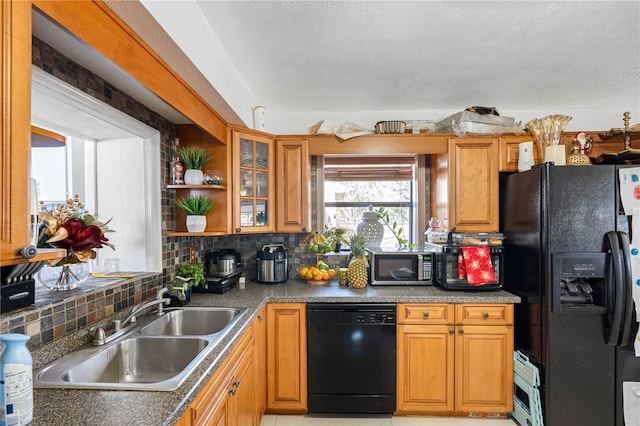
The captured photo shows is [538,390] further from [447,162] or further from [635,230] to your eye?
[447,162]

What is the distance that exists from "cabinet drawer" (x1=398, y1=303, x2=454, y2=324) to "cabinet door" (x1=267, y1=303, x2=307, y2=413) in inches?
27.9

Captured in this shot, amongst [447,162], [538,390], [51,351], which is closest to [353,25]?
[447,162]

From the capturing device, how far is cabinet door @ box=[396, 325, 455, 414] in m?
2.26

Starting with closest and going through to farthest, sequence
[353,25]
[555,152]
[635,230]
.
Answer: [353,25]
[635,230]
[555,152]

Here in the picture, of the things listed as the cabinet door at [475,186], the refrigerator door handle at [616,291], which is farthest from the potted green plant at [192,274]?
the refrigerator door handle at [616,291]

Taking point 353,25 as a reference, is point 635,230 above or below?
below

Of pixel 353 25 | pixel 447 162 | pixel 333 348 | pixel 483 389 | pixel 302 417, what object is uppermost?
pixel 353 25

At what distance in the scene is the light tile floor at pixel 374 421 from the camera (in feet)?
7.30

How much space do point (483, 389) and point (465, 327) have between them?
0.45 metres

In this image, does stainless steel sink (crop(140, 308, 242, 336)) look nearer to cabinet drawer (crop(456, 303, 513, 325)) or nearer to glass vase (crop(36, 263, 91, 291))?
glass vase (crop(36, 263, 91, 291))

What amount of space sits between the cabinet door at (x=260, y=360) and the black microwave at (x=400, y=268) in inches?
36.9

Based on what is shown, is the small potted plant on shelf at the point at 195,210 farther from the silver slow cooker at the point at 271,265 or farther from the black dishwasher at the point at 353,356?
the black dishwasher at the point at 353,356

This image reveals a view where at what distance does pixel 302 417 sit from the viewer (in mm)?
2303

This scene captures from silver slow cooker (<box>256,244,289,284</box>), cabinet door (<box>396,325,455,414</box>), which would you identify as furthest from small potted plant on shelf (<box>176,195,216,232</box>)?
cabinet door (<box>396,325,455,414</box>)
